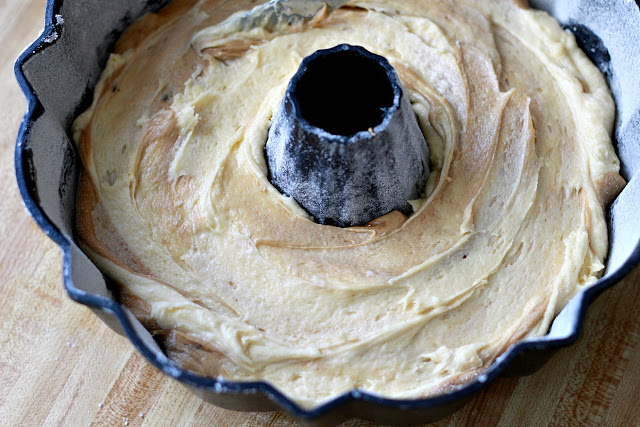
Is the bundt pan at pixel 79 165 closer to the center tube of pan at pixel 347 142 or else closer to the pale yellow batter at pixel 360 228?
the pale yellow batter at pixel 360 228

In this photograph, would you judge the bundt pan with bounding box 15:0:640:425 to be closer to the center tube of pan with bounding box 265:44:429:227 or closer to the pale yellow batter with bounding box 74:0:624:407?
the pale yellow batter with bounding box 74:0:624:407

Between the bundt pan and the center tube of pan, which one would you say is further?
the center tube of pan

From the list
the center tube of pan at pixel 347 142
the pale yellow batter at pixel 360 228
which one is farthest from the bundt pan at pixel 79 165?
the center tube of pan at pixel 347 142

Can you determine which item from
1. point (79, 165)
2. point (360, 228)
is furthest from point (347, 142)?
point (79, 165)

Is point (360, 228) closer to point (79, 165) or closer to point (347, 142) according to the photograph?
point (347, 142)

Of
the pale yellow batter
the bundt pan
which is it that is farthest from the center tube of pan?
the bundt pan
